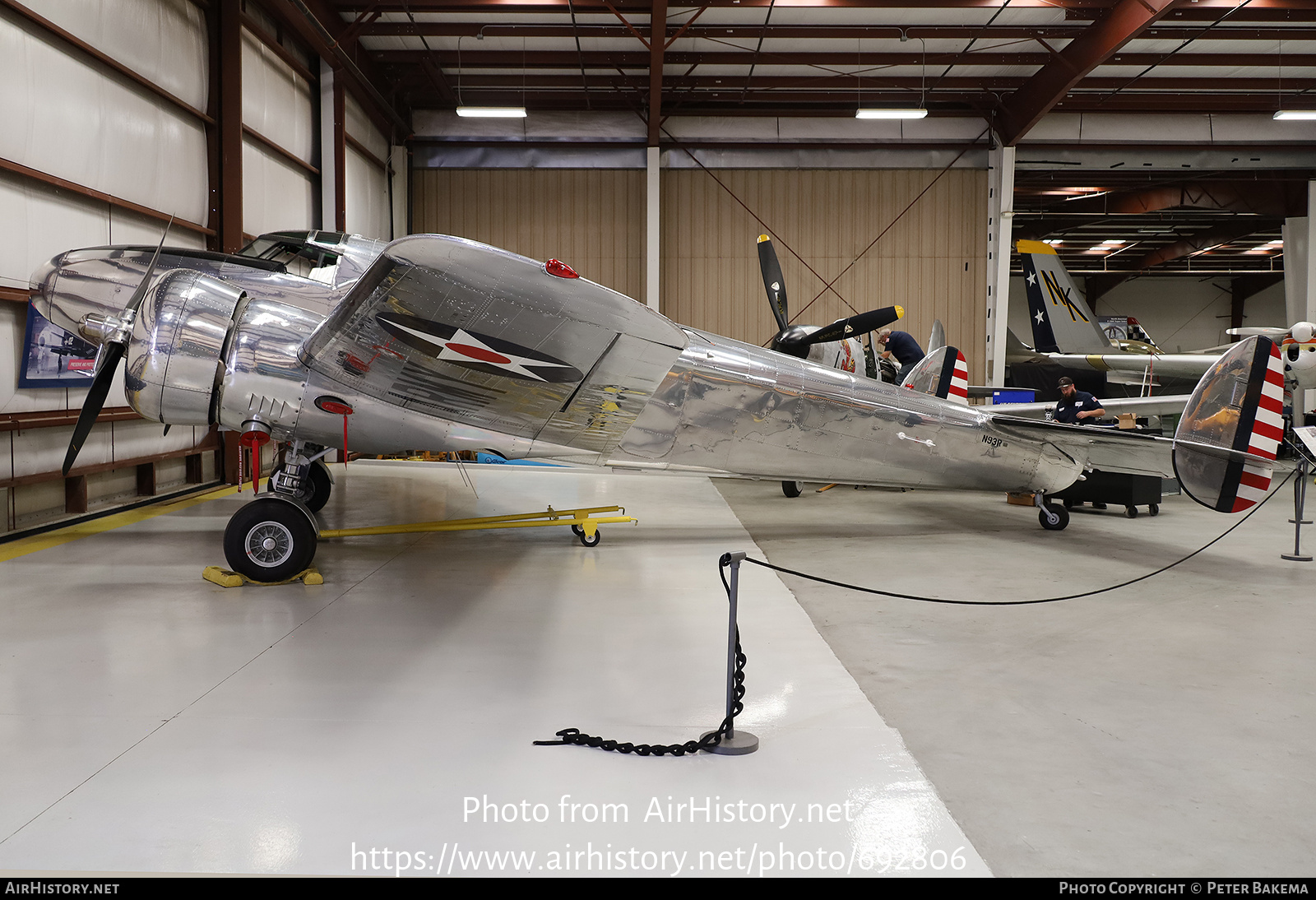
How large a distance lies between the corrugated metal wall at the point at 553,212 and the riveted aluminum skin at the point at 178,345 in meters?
12.3

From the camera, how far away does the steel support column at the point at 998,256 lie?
54.6 ft

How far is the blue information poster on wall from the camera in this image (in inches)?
271

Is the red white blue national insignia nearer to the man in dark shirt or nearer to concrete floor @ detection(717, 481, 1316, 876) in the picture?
concrete floor @ detection(717, 481, 1316, 876)

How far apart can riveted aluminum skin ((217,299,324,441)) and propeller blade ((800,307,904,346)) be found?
6.63 metres

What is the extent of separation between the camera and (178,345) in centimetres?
517

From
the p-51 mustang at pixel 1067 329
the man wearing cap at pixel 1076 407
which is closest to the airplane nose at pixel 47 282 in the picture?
the man wearing cap at pixel 1076 407

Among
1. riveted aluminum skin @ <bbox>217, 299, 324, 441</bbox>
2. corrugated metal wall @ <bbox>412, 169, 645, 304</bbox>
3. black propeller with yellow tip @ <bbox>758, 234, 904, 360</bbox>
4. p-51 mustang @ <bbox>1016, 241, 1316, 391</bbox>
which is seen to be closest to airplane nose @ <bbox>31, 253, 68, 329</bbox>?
riveted aluminum skin @ <bbox>217, 299, 324, 441</bbox>

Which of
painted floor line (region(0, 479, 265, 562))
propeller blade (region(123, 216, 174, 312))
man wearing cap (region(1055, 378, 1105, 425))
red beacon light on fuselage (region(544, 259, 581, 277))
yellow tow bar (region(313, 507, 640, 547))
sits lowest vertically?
painted floor line (region(0, 479, 265, 562))

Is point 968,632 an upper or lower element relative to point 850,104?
lower

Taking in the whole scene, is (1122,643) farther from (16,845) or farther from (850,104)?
(850,104)

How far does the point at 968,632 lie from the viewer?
14.9 feet

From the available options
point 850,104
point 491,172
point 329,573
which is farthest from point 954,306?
point 329,573

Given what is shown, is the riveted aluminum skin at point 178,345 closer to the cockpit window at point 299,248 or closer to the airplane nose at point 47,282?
the airplane nose at point 47,282

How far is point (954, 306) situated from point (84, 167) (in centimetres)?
1580
